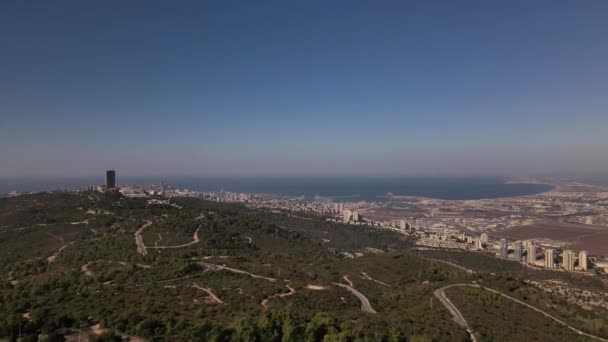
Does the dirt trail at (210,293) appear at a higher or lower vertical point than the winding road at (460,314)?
higher

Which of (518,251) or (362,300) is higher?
(362,300)

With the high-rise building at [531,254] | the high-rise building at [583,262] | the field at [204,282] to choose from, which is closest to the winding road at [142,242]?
the field at [204,282]

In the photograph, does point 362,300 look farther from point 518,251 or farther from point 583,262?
point 518,251

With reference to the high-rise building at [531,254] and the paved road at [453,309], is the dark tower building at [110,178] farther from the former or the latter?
the high-rise building at [531,254]

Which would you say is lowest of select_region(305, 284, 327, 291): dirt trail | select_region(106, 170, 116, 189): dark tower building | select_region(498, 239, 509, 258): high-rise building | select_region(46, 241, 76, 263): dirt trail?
select_region(498, 239, 509, 258): high-rise building

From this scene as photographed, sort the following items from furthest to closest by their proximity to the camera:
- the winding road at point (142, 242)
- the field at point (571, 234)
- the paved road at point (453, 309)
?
Result: the field at point (571, 234) → the winding road at point (142, 242) → the paved road at point (453, 309)

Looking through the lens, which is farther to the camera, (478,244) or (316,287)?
(478,244)

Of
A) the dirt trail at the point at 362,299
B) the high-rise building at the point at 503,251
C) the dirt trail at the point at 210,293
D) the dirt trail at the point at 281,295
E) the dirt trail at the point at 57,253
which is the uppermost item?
the dirt trail at the point at 210,293

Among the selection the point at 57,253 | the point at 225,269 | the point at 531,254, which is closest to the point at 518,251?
the point at 531,254

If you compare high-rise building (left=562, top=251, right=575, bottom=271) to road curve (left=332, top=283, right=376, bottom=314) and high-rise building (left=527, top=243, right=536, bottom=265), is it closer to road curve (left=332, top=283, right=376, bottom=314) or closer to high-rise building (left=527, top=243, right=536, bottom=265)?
high-rise building (left=527, top=243, right=536, bottom=265)

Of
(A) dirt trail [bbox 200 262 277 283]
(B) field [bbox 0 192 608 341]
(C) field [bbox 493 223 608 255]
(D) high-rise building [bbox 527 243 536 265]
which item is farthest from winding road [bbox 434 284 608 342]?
(C) field [bbox 493 223 608 255]
